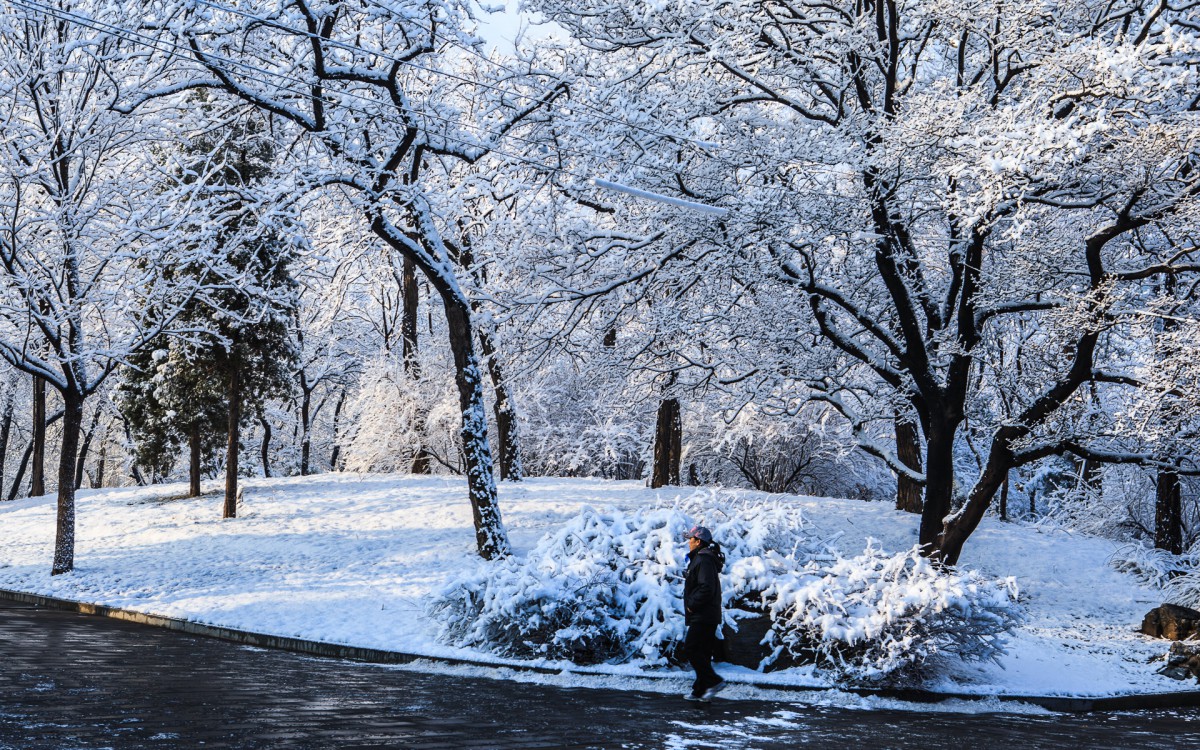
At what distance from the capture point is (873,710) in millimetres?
8930

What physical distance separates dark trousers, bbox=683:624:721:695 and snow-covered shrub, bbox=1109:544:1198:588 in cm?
1230

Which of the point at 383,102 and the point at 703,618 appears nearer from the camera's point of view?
the point at 703,618

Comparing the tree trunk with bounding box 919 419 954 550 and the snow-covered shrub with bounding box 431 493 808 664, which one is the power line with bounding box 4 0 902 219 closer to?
the tree trunk with bounding box 919 419 954 550

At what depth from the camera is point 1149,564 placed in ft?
60.6

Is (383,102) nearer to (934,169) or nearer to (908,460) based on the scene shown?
(934,169)

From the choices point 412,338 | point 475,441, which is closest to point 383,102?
point 475,441

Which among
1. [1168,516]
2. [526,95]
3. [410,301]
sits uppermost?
[526,95]

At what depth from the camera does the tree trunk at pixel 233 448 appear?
25.0 metres

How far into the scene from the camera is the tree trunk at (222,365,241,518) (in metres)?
25.0

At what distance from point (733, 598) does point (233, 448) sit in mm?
18888

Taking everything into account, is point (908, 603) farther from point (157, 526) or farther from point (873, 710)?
point (157, 526)

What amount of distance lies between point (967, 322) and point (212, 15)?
12161mm

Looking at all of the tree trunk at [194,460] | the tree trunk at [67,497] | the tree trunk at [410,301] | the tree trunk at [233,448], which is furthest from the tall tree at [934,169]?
the tree trunk at [194,460]

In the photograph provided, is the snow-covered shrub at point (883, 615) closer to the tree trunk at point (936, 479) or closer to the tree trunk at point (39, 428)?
the tree trunk at point (936, 479)
